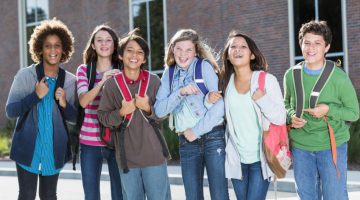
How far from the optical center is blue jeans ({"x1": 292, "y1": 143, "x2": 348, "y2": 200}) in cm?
520

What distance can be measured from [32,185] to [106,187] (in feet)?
20.5

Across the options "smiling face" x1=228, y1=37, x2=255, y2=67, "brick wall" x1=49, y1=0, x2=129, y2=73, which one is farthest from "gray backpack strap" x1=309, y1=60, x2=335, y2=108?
"brick wall" x1=49, y1=0, x2=129, y2=73

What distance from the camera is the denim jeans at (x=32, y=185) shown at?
5254 millimetres

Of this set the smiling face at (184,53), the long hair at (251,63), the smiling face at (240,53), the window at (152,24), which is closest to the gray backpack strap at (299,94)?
the long hair at (251,63)

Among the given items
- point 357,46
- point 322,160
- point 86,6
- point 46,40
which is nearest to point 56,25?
point 46,40

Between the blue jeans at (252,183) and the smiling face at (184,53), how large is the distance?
0.94 m

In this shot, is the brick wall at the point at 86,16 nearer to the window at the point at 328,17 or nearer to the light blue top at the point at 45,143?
the window at the point at 328,17

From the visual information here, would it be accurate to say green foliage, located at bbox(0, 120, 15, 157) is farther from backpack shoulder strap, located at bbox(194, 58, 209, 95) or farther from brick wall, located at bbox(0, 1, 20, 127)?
backpack shoulder strap, located at bbox(194, 58, 209, 95)

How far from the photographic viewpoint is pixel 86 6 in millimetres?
23422

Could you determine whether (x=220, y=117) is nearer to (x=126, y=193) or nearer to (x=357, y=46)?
(x=126, y=193)

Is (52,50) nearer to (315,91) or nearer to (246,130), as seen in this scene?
(246,130)

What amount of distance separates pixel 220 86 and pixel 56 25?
5.10ft

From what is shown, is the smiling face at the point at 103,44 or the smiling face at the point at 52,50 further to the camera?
the smiling face at the point at 103,44

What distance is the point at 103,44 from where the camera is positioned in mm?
5703
